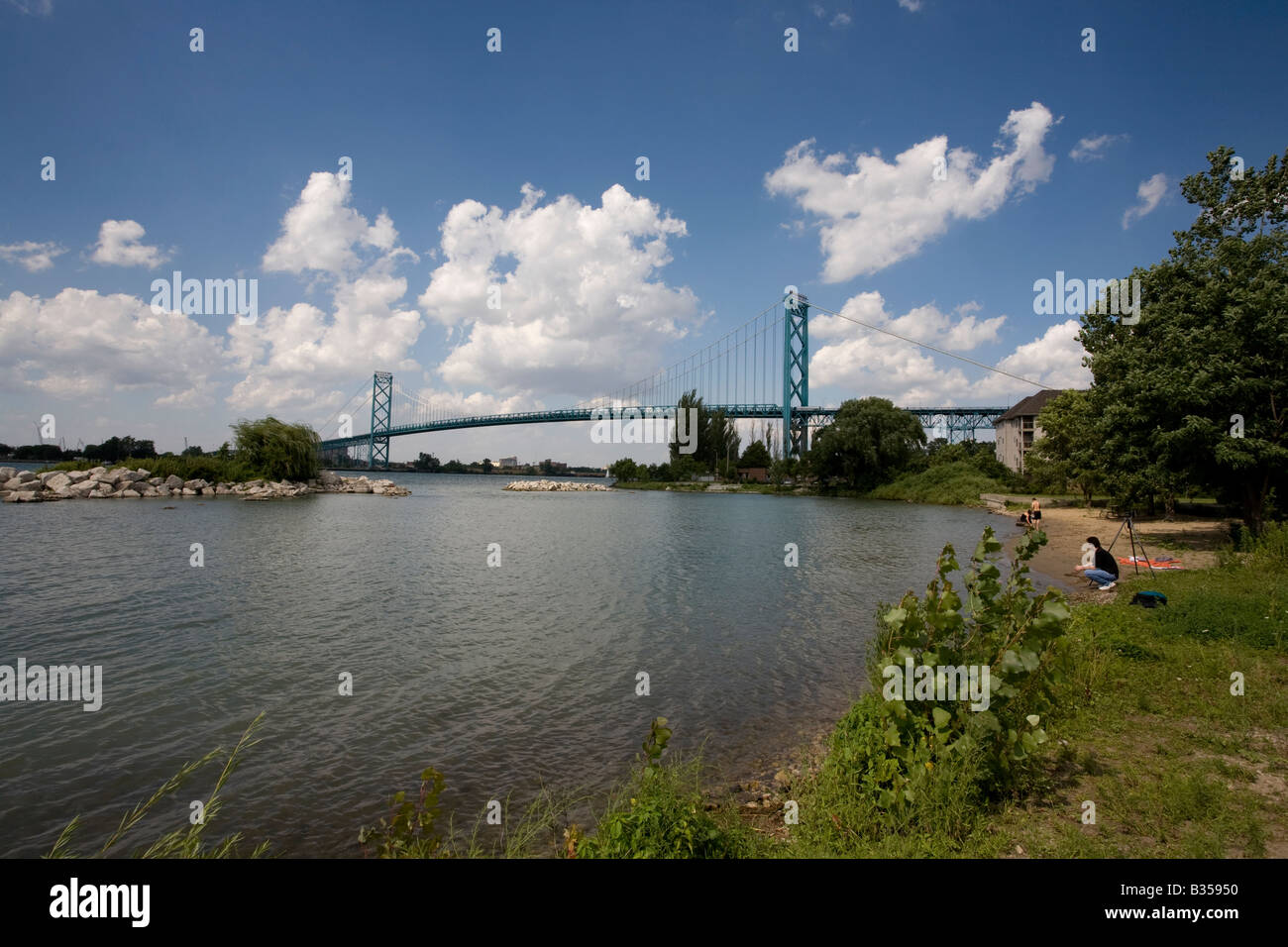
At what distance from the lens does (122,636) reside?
10.5 m

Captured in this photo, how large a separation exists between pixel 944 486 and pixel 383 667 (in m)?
58.6

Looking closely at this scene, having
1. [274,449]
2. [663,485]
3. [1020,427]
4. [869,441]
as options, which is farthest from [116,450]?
[1020,427]

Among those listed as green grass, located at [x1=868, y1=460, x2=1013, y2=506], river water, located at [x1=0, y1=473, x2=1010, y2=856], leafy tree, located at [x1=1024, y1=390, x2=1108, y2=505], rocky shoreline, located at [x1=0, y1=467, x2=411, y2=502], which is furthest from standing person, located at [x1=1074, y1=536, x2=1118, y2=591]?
rocky shoreline, located at [x1=0, y1=467, x2=411, y2=502]

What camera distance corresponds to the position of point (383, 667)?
9.41 meters

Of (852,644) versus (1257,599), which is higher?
(1257,599)

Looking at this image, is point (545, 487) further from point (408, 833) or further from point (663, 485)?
point (408, 833)

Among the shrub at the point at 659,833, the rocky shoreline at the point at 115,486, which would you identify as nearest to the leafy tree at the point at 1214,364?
the shrub at the point at 659,833

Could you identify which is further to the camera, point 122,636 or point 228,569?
point 228,569
